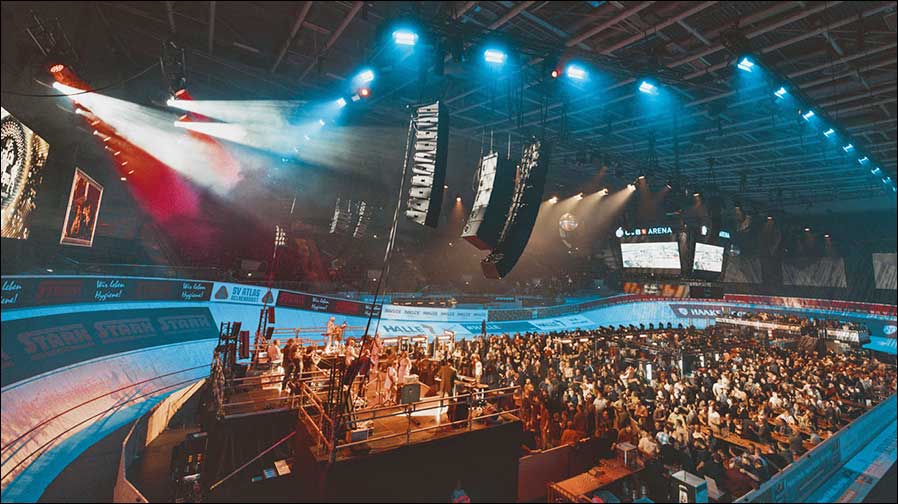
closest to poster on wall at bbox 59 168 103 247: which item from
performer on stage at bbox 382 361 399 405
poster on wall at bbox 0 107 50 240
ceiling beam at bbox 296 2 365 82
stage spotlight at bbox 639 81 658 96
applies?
poster on wall at bbox 0 107 50 240

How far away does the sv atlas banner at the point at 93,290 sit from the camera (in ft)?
27.3

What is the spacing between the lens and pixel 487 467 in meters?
6.86

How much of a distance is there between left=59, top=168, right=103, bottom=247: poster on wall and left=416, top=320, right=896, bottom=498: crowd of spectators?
39.5 ft

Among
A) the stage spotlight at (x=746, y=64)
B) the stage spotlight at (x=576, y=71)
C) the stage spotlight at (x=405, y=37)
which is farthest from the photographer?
the stage spotlight at (x=576, y=71)

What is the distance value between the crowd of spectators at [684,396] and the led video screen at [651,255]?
12.8ft

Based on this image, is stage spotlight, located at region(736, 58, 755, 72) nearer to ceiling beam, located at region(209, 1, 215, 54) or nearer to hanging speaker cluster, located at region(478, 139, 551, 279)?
hanging speaker cluster, located at region(478, 139, 551, 279)

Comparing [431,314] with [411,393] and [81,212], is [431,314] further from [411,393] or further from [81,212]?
[81,212]

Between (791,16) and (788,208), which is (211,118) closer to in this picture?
(791,16)

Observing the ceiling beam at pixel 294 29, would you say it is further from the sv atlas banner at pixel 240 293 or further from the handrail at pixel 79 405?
the handrail at pixel 79 405

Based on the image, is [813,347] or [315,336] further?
[813,347]

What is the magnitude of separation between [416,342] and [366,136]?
9.63 metres

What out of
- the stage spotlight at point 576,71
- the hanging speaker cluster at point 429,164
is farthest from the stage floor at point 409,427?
the stage spotlight at point 576,71

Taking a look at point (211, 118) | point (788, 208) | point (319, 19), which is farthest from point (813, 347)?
point (211, 118)

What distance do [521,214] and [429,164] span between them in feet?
6.47
